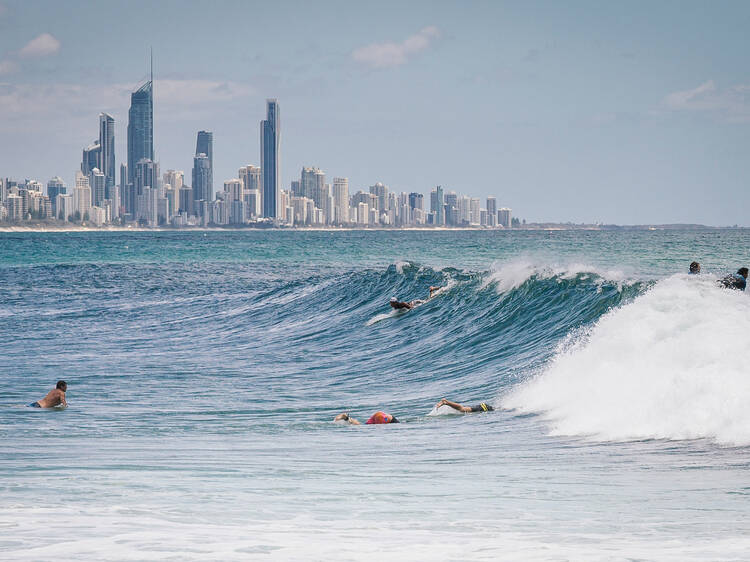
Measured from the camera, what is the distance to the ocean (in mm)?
7434

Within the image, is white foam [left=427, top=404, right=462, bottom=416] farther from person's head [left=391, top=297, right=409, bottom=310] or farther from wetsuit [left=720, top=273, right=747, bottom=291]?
person's head [left=391, top=297, right=409, bottom=310]

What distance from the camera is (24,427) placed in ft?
45.6

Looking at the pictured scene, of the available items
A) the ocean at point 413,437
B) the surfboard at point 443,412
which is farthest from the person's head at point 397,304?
the surfboard at point 443,412

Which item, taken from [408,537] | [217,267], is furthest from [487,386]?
[217,267]

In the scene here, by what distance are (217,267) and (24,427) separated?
59.3 m

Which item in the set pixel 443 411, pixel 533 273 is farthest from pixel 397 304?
pixel 443 411

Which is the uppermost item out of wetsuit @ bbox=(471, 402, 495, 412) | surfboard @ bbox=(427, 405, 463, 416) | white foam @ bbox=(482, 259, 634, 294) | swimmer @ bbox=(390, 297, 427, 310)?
white foam @ bbox=(482, 259, 634, 294)

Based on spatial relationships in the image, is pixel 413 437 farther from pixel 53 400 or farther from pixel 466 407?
pixel 53 400

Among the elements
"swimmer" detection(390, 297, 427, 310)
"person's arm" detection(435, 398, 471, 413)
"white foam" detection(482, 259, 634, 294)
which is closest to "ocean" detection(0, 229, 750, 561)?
"white foam" detection(482, 259, 634, 294)

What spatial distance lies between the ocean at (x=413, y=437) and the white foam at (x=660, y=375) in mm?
39

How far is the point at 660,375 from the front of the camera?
523 inches

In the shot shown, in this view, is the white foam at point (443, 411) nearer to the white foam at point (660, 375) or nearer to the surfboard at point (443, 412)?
the surfboard at point (443, 412)

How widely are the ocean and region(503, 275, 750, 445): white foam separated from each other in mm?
39

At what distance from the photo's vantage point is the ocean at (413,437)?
293 inches
